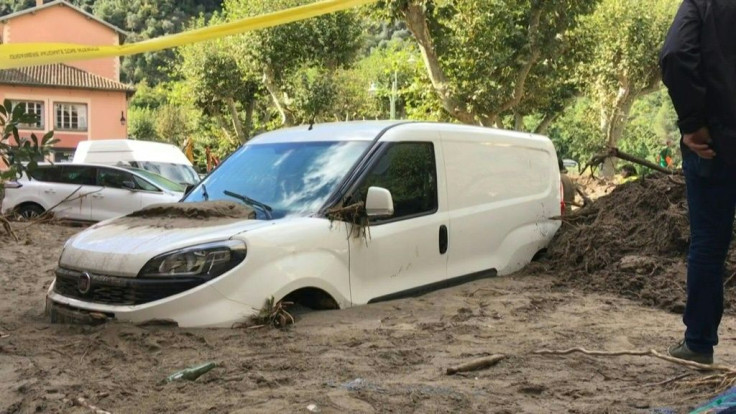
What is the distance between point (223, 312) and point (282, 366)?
92cm

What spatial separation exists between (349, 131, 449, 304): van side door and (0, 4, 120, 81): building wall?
4710 cm

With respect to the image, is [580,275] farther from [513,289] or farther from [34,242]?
[34,242]

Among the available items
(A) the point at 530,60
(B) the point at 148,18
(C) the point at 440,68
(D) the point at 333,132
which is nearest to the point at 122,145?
(C) the point at 440,68

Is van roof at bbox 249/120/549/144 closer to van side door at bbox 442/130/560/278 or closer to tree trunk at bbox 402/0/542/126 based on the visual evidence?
van side door at bbox 442/130/560/278

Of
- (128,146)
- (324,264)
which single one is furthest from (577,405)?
(128,146)

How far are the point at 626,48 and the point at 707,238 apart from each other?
29.5 meters

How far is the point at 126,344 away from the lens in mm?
4105

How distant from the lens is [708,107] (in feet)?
9.86

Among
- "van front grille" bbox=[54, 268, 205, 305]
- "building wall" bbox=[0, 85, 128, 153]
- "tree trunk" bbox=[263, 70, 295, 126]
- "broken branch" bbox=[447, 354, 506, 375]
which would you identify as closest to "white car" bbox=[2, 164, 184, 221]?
"van front grille" bbox=[54, 268, 205, 305]

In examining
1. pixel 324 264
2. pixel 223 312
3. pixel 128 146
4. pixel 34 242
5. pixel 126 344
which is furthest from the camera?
pixel 128 146

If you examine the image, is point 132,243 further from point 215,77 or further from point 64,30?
point 64,30

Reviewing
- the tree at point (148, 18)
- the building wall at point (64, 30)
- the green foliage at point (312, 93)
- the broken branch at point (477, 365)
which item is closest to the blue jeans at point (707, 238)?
the broken branch at point (477, 365)

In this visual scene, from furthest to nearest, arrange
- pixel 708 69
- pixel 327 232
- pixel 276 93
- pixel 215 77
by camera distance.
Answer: pixel 215 77
pixel 276 93
pixel 327 232
pixel 708 69

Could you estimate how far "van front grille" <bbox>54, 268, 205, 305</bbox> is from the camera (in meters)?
4.37
